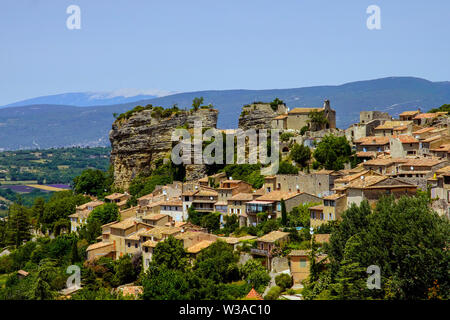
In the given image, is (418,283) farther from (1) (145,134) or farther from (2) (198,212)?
(1) (145,134)

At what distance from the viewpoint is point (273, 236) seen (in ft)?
122

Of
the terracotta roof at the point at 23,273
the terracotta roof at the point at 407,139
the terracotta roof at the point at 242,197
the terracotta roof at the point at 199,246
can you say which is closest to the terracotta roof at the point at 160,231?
the terracotta roof at the point at 199,246

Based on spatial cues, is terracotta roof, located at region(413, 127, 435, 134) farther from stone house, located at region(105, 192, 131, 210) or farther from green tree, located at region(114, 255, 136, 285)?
stone house, located at region(105, 192, 131, 210)

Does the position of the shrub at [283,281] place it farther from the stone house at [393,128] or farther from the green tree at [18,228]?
the green tree at [18,228]

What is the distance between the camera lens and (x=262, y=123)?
61.2 meters

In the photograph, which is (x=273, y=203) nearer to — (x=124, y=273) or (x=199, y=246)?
(x=199, y=246)

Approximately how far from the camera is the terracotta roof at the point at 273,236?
120ft

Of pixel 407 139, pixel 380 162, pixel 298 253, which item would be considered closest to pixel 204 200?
pixel 380 162

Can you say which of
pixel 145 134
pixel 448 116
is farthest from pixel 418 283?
pixel 145 134

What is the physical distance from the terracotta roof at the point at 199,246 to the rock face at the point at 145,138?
21741mm

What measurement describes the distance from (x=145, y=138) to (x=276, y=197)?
23.8 metres

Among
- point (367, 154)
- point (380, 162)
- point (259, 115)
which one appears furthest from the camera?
point (259, 115)
